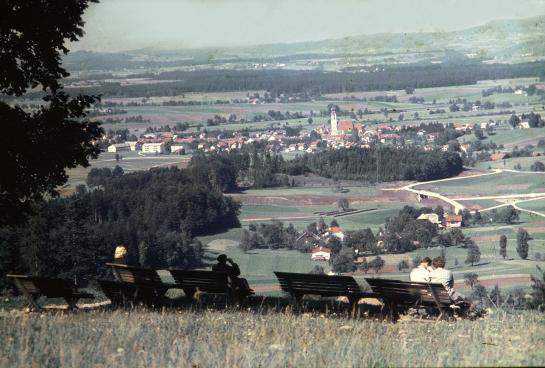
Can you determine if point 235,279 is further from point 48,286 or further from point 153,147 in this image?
point 153,147

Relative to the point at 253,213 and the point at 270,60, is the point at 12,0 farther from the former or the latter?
the point at 270,60

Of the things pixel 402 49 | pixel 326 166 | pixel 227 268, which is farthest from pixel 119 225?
pixel 402 49

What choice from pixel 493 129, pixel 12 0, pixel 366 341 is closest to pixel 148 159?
pixel 493 129

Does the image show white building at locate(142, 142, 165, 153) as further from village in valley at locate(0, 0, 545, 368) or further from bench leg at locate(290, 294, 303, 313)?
bench leg at locate(290, 294, 303, 313)

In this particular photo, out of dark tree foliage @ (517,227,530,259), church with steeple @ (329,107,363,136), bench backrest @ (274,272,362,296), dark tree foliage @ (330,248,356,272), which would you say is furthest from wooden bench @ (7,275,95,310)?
church with steeple @ (329,107,363,136)

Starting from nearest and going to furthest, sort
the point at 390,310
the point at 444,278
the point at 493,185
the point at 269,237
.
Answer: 1. the point at 390,310
2. the point at 444,278
3. the point at 269,237
4. the point at 493,185
